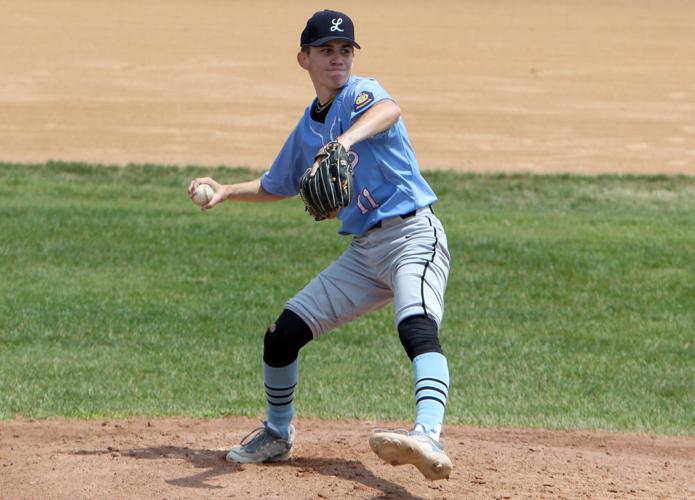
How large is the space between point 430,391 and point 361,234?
90 cm

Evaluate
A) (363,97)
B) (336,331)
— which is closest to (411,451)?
(363,97)

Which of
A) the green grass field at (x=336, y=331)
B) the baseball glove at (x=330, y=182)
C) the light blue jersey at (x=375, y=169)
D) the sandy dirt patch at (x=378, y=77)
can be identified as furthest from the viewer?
the sandy dirt patch at (x=378, y=77)

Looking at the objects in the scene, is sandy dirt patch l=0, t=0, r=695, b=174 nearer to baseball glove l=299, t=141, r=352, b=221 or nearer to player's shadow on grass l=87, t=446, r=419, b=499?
player's shadow on grass l=87, t=446, r=419, b=499

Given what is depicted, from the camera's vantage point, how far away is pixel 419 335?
4.96m

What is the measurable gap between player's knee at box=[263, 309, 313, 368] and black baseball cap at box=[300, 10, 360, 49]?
1.16 m

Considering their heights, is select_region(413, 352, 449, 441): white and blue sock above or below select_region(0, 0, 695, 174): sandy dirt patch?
below

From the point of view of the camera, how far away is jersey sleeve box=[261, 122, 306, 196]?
5742 mm

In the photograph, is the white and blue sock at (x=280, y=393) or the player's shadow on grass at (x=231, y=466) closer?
the player's shadow on grass at (x=231, y=466)

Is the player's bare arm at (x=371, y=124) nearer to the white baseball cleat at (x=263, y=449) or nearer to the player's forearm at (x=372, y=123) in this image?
the player's forearm at (x=372, y=123)

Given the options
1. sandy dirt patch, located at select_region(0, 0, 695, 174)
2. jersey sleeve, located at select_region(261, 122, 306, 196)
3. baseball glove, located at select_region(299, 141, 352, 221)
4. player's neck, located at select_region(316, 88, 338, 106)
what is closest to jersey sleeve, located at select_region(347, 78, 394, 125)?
player's neck, located at select_region(316, 88, 338, 106)

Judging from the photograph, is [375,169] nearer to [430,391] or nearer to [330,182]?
[330,182]

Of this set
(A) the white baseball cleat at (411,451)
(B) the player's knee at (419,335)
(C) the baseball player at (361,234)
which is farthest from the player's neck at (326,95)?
(A) the white baseball cleat at (411,451)

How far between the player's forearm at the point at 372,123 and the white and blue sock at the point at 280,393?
3.79 ft

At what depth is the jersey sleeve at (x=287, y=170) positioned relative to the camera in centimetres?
574
